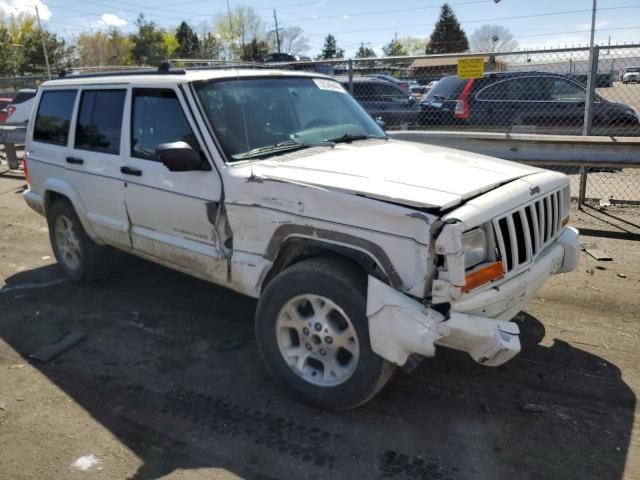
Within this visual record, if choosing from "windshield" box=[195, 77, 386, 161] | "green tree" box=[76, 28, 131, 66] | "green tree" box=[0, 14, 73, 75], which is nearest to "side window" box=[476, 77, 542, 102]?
"windshield" box=[195, 77, 386, 161]

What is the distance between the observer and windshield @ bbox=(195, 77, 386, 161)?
3850 millimetres

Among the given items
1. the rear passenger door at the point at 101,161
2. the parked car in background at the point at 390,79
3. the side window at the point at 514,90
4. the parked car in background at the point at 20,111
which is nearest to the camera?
the rear passenger door at the point at 101,161

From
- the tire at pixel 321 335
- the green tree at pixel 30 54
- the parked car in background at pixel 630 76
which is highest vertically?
the green tree at pixel 30 54

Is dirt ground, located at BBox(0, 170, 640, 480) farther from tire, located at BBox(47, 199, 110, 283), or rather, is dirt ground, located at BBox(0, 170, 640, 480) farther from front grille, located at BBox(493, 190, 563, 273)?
front grille, located at BBox(493, 190, 563, 273)

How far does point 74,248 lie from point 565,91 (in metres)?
8.70

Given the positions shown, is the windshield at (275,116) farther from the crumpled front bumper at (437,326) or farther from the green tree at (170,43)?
the green tree at (170,43)

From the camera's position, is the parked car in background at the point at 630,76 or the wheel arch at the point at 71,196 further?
the parked car in background at the point at 630,76

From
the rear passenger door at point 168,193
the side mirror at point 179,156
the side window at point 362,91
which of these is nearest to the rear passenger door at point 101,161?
the rear passenger door at point 168,193

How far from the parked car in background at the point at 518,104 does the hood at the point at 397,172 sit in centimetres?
714

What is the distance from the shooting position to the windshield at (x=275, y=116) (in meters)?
3.85

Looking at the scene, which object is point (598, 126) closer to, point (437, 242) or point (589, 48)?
point (589, 48)

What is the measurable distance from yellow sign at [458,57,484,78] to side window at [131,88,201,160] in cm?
501

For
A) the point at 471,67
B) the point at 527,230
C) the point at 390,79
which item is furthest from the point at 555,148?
the point at 390,79

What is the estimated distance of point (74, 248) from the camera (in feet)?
17.9
